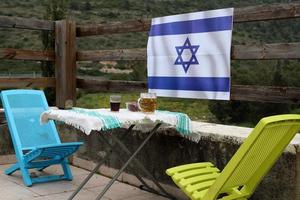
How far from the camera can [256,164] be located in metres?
2.80

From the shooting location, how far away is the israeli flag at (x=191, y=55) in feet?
14.2

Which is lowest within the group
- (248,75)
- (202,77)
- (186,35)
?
(248,75)

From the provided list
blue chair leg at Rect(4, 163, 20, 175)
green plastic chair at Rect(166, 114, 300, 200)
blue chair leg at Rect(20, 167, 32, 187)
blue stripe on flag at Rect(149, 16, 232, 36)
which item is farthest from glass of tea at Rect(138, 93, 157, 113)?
blue chair leg at Rect(4, 163, 20, 175)

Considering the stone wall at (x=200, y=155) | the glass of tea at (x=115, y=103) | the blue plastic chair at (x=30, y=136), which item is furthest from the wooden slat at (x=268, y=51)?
the blue plastic chair at (x=30, y=136)

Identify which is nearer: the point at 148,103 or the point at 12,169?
the point at 148,103

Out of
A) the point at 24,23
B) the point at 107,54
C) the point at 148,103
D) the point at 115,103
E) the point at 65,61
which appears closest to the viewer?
the point at 148,103

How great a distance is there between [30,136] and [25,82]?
1.28 meters

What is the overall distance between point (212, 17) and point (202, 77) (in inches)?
22.4

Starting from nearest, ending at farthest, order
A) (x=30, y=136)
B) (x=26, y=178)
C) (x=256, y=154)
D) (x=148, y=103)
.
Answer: (x=256, y=154), (x=148, y=103), (x=26, y=178), (x=30, y=136)

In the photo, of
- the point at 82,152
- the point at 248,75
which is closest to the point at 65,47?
the point at 82,152

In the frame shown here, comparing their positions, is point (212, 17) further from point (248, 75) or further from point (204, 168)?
point (248, 75)

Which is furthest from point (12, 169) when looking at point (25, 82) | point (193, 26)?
point (193, 26)

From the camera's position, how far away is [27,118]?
16.3ft

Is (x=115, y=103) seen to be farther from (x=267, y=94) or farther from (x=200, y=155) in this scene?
(x=267, y=94)
